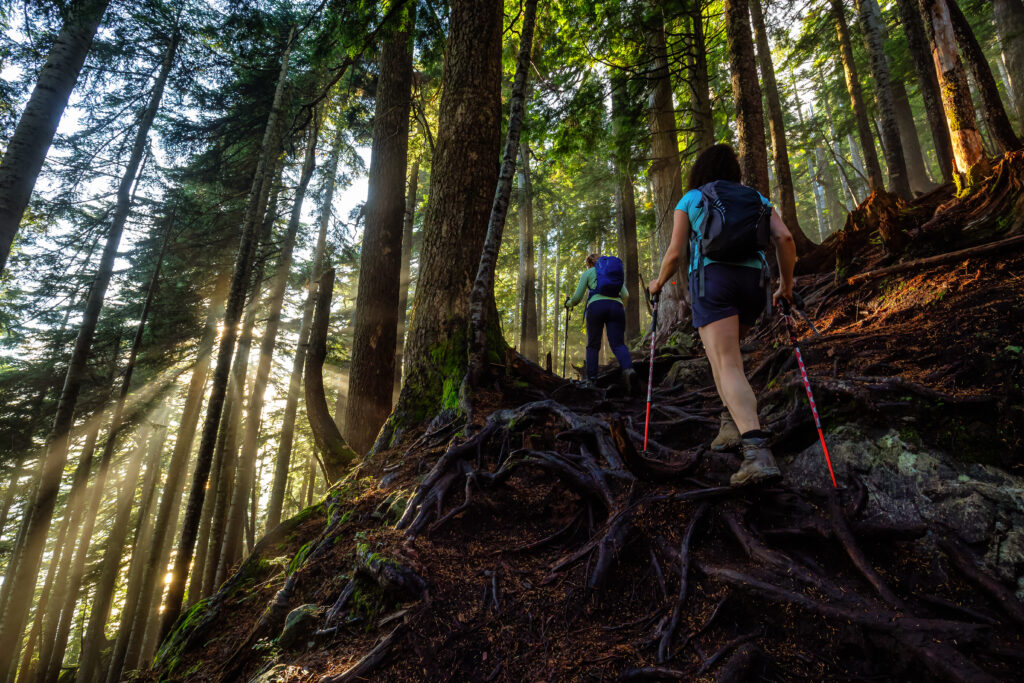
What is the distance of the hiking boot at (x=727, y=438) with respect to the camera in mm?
2652

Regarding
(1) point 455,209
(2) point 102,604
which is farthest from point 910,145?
(2) point 102,604

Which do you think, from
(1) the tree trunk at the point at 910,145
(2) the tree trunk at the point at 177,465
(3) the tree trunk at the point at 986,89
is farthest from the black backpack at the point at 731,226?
(1) the tree trunk at the point at 910,145

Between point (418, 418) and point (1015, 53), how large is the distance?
14985 millimetres

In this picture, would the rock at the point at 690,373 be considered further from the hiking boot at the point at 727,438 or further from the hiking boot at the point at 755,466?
the hiking boot at the point at 755,466

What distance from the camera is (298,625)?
7.57 feet

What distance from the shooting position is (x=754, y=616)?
1683 mm

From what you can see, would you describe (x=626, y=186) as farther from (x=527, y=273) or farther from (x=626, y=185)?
(x=527, y=273)

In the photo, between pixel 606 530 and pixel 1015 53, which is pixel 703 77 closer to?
pixel 1015 53

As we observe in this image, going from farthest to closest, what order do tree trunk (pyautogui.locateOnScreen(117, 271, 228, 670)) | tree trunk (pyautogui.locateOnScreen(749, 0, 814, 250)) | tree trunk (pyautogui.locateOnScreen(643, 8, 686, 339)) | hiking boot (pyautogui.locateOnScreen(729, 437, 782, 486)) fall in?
tree trunk (pyautogui.locateOnScreen(117, 271, 228, 670))
tree trunk (pyautogui.locateOnScreen(643, 8, 686, 339))
tree trunk (pyautogui.locateOnScreen(749, 0, 814, 250))
hiking boot (pyautogui.locateOnScreen(729, 437, 782, 486))

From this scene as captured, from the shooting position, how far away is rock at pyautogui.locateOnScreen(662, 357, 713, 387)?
5.54 meters

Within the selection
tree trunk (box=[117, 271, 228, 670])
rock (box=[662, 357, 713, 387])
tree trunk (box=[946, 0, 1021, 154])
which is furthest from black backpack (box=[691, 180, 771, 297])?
tree trunk (box=[117, 271, 228, 670])

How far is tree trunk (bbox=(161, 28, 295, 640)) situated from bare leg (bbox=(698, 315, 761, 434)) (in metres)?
6.24

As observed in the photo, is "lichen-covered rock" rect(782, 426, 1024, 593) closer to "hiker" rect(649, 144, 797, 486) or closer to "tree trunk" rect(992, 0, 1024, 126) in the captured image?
"hiker" rect(649, 144, 797, 486)

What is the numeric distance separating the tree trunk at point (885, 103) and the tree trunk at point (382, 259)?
32.8 ft
